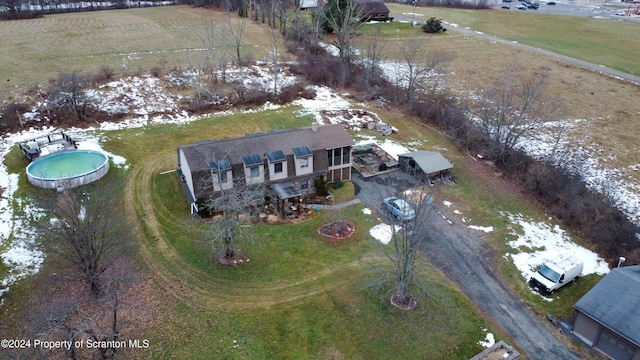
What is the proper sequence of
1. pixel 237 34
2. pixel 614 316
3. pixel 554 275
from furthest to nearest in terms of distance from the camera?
pixel 237 34 < pixel 554 275 < pixel 614 316

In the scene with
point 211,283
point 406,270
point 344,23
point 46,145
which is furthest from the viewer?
point 344,23

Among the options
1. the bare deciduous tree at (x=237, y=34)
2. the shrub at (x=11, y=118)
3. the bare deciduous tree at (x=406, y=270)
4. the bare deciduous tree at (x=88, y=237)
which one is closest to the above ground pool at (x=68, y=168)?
the bare deciduous tree at (x=88, y=237)

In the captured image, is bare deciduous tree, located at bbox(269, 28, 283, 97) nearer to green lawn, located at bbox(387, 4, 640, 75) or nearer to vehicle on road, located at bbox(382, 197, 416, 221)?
vehicle on road, located at bbox(382, 197, 416, 221)

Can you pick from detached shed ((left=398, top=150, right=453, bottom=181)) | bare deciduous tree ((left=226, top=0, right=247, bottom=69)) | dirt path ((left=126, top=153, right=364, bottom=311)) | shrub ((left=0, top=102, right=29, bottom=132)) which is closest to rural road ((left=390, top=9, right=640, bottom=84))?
bare deciduous tree ((left=226, top=0, right=247, bottom=69))

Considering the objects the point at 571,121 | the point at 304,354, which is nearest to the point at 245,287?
the point at 304,354

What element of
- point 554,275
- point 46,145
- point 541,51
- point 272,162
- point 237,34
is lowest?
point 554,275

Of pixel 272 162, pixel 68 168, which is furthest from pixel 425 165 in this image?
pixel 68 168

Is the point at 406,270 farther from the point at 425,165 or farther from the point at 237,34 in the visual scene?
the point at 237,34
